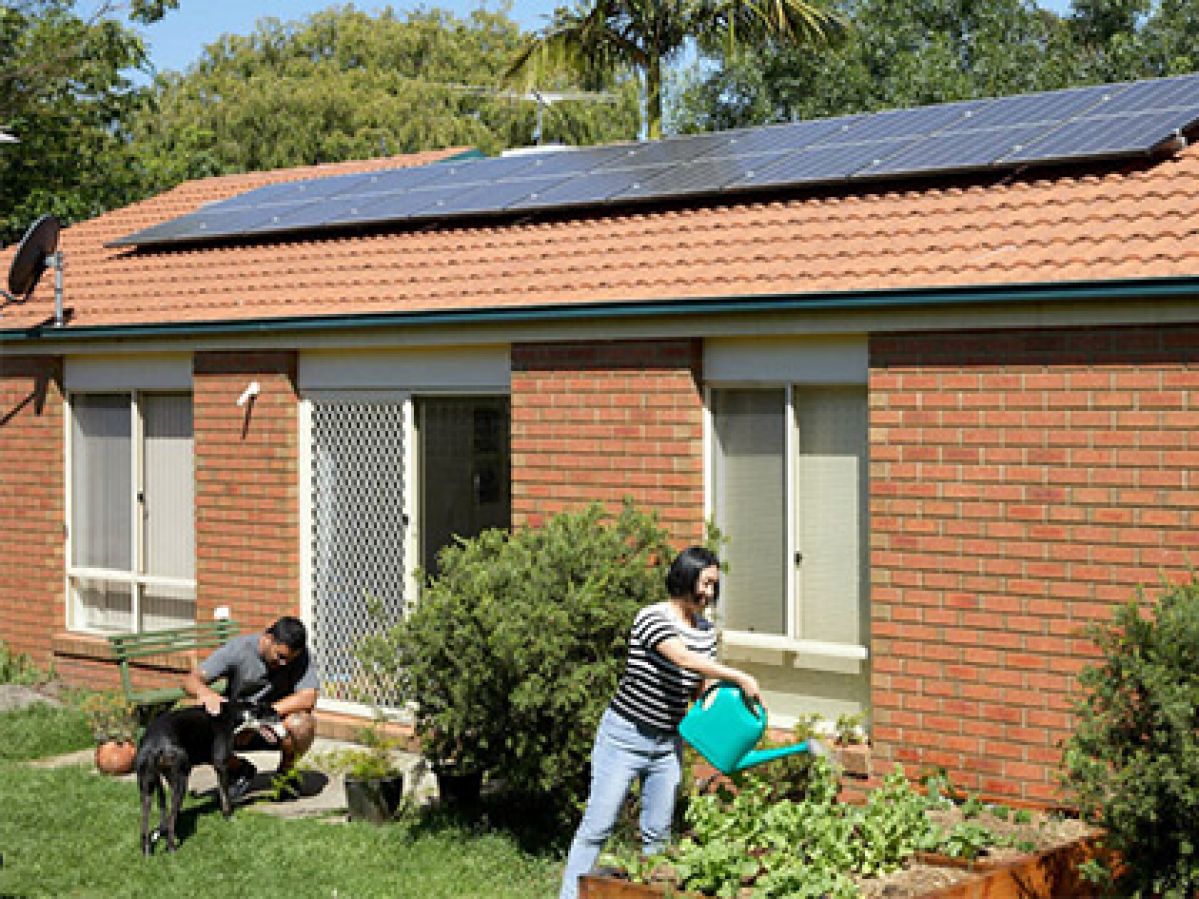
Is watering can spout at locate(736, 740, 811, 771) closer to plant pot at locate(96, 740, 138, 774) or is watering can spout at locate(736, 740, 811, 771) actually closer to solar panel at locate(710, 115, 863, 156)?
plant pot at locate(96, 740, 138, 774)

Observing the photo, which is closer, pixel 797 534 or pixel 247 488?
pixel 797 534

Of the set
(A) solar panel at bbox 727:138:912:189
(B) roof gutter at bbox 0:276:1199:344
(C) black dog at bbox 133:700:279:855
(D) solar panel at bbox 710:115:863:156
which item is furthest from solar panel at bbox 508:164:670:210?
(C) black dog at bbox 133:700:279:855

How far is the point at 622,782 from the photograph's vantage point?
7.70 m

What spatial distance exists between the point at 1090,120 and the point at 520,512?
4.50m

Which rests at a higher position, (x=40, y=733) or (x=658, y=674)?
(x=658, y=674)

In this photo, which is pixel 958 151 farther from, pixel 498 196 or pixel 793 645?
pixel 498 196

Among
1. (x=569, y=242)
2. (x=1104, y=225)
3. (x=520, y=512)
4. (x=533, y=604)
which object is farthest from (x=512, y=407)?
(x=1104, y=225)

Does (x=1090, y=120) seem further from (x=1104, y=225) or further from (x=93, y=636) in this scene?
(x=93, y=636)

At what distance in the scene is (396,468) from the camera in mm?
12594

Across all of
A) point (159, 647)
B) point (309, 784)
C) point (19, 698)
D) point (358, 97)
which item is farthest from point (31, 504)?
point (358, 97)

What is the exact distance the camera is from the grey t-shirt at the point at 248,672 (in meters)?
10.7

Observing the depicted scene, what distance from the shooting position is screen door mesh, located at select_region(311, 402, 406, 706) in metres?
12.6

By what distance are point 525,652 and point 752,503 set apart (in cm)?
199

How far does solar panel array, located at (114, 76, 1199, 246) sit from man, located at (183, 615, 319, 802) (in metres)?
4.07
